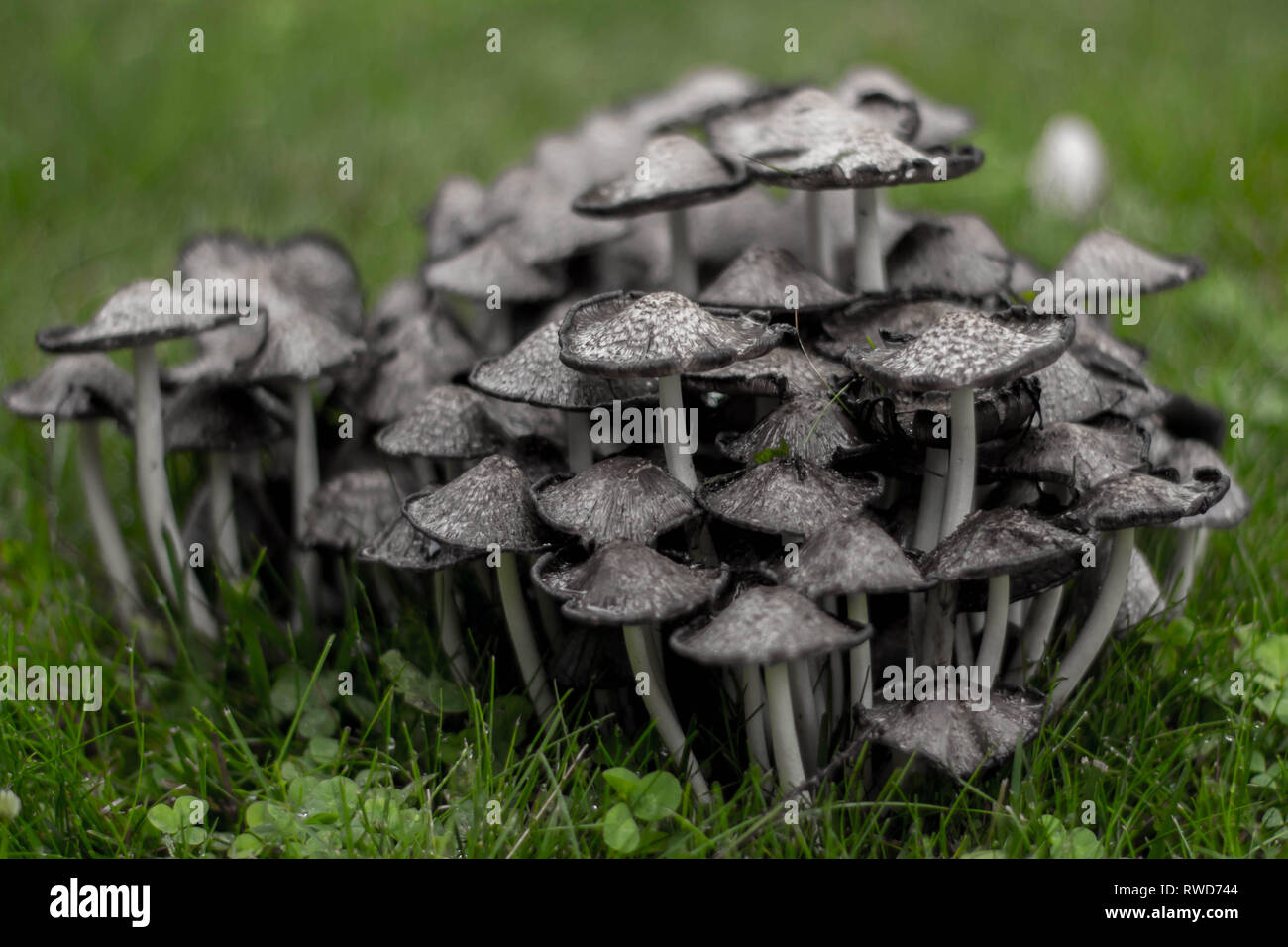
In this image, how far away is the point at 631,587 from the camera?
2.56 meters

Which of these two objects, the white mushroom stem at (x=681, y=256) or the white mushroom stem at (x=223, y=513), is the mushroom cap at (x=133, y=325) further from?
the white mushroom stem at (x=681, y=256)

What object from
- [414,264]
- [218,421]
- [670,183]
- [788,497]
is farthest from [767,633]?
[414,264]

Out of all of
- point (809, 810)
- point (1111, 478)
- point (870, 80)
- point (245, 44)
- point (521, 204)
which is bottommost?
point (809, 810)

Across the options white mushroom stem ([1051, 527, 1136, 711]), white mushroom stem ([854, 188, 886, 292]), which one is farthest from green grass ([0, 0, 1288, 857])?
white mushroom stem ([854, 188, 886, 292])

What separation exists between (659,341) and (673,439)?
12.1 inches

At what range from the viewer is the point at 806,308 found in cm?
317

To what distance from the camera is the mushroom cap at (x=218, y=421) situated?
3740 millimetres

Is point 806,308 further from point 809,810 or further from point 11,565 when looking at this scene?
point 11,565

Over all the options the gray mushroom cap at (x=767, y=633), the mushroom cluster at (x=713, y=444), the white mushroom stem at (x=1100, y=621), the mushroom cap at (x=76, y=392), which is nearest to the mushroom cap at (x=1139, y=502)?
the mushroom cluster at (x=713, y=444)

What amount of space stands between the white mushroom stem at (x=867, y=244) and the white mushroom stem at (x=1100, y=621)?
107 cm

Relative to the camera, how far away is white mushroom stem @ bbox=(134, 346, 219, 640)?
11.9 ft

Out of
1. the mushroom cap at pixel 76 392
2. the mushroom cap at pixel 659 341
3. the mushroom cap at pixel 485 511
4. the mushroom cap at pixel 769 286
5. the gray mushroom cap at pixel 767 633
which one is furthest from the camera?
the mushroom cap at pixel 76 392
